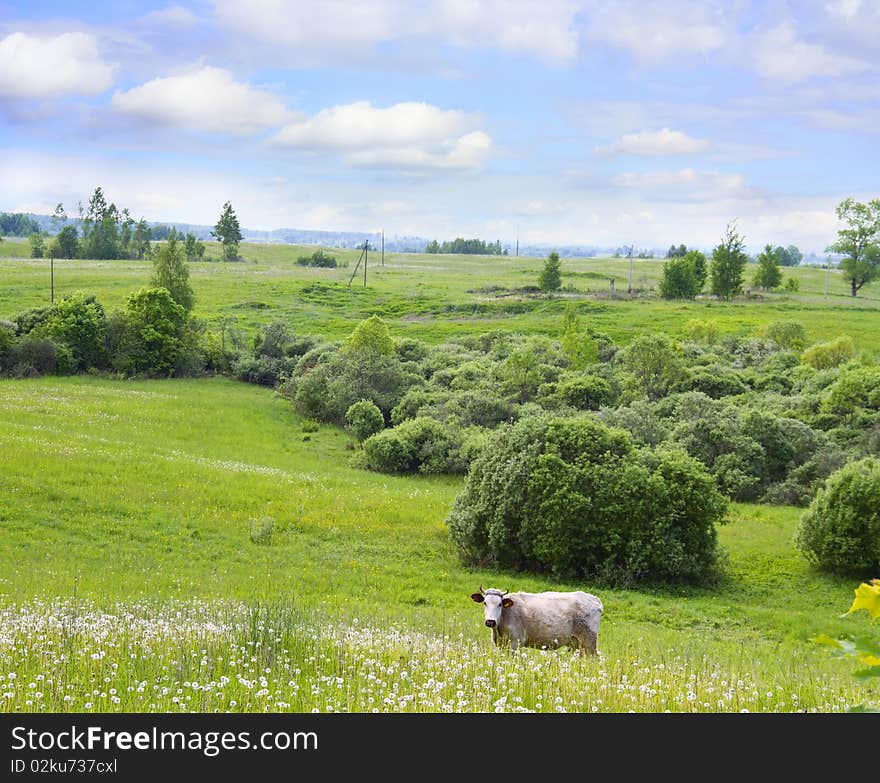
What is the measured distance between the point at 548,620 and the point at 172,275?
70.5 metres

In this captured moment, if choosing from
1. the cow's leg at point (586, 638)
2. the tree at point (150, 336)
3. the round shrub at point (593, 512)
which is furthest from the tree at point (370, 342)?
the cow's leg at point (586, 638)

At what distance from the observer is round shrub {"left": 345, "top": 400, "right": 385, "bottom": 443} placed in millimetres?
51250

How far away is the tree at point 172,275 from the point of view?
77312mm

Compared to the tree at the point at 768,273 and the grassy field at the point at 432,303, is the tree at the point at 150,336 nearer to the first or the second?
the grassy field at the point at 432,303

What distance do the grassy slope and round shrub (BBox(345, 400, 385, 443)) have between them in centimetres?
722

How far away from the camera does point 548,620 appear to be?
14.0 meters

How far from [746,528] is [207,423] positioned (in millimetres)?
33282

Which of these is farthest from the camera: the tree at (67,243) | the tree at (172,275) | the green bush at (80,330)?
the tree at (67,243)

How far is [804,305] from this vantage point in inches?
4274

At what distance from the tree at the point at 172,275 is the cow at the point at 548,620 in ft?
225

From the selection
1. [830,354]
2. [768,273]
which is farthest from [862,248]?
[830,354]

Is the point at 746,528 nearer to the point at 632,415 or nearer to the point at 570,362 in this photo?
the point at 632,415

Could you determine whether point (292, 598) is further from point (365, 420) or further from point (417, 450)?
point (365, 420)

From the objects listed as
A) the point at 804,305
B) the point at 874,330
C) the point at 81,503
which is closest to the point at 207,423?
the point at 81,503
